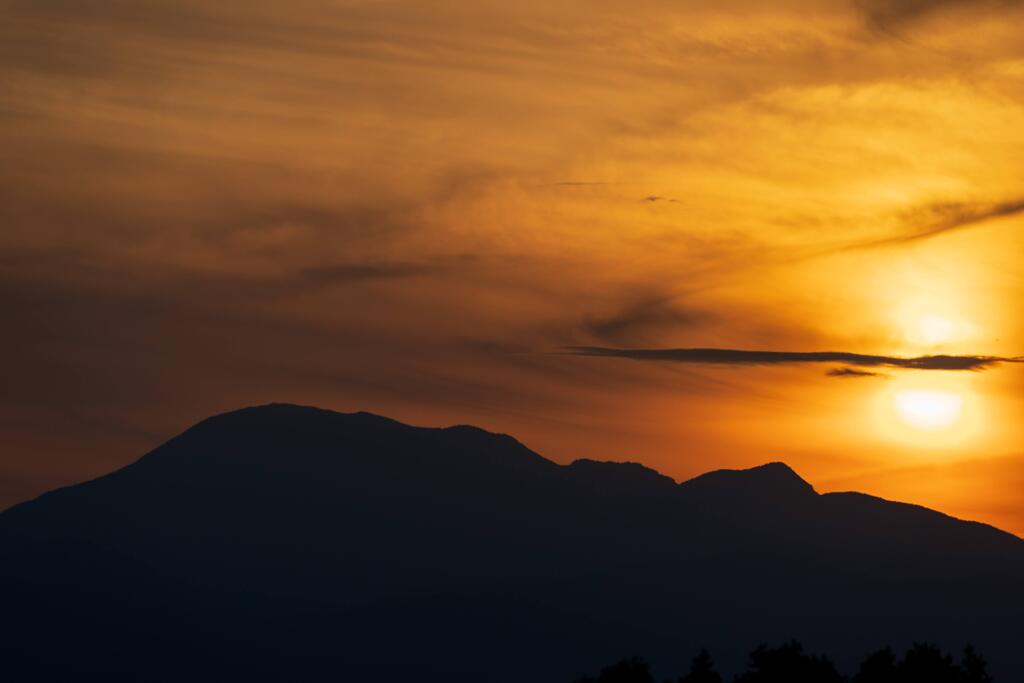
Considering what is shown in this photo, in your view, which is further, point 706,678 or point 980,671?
point 980,671

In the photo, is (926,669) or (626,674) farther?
(926,669)

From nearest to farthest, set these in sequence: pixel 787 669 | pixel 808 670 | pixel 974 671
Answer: pixel 787 669 < pixel 808 670 < pixel 974 671

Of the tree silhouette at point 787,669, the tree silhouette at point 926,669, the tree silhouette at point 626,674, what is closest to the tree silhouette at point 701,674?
the tree silhouette at point 787,669

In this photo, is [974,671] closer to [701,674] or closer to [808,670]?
[808,670]

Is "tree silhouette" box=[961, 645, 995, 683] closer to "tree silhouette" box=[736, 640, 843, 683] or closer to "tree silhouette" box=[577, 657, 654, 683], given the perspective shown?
"tree silhouette" box=[736, 640, 843, 683]

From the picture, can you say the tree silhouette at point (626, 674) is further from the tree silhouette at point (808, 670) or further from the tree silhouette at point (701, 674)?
the tree silhouette at point (701, 674)

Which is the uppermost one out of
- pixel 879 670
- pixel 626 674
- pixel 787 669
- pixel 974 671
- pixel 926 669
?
pixel 787 669

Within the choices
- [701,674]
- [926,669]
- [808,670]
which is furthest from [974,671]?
[701,674]

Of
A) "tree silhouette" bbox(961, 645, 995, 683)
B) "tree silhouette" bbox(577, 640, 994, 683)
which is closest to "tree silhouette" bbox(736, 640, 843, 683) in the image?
"tree silhouette" bbox(577, 640, 994, 683)

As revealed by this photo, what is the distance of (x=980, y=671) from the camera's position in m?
125

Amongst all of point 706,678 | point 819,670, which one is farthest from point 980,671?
point 706,678

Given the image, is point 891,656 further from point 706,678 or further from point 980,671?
point 706,678

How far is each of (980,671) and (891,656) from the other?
27.9 ft

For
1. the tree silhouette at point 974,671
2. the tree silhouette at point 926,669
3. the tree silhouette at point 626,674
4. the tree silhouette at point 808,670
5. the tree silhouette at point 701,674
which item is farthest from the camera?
the tree silhouette at point 974,671
